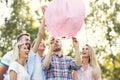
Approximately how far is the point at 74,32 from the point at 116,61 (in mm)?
19844

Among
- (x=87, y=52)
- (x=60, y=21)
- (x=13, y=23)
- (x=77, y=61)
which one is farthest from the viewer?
(x=13, y=23)

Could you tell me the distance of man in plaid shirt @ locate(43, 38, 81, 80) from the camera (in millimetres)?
6309

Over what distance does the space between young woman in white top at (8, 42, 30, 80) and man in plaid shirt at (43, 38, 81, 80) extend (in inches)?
14.0

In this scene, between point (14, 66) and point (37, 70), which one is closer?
point (14, 66)

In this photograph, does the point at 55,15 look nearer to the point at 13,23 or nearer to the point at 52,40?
the point at 52,40

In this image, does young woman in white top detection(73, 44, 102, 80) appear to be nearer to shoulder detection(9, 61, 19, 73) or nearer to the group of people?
the group of people

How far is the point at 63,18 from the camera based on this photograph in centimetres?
609

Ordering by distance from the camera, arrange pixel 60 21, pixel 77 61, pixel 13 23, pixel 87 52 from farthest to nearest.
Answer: pixel 13 23, pixel 87 52, pixel 77 61, pixel 60 21

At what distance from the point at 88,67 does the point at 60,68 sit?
1.04 m

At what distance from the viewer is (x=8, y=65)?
6.34 m

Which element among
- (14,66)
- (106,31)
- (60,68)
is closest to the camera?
(14,66)

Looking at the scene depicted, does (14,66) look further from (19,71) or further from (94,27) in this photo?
(94,27)

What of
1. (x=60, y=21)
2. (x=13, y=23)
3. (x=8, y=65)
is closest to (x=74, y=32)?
(x=60, y=21)

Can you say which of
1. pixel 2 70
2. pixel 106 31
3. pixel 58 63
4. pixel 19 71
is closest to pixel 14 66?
pixel 19 71
